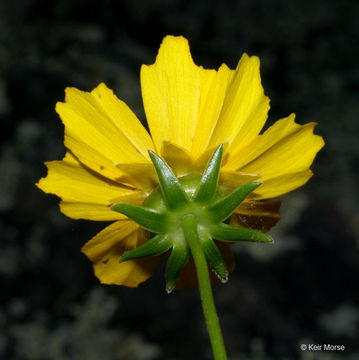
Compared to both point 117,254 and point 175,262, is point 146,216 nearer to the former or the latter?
point 175,262

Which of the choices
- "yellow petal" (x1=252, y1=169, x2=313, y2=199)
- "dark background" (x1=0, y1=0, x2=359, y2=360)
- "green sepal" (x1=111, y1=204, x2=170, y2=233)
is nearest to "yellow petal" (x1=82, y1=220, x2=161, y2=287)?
"green sepal" (x1=111, y1=204, x2=170, y2=233)

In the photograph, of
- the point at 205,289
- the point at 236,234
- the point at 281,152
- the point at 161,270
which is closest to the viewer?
the point at 205,289

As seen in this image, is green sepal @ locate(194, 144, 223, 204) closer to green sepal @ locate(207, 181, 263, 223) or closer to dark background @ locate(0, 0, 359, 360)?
green sepal @ locate(207, 181, 263, 223)

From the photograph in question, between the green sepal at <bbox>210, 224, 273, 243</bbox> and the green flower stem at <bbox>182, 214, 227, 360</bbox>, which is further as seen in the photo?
the green sepal at <bbox>210, 224, 273, 243</bbox>

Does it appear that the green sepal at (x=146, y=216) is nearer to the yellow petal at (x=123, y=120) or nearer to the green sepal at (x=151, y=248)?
the green sepal at (x=151, y=248)

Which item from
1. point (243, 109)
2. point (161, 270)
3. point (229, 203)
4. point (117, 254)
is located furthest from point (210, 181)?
point (161, 270)

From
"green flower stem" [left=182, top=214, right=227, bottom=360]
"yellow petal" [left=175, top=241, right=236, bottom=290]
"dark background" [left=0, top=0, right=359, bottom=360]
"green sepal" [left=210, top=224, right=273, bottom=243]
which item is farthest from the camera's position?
"dark background" [left=0, top=0, right=359, bottom=360]
